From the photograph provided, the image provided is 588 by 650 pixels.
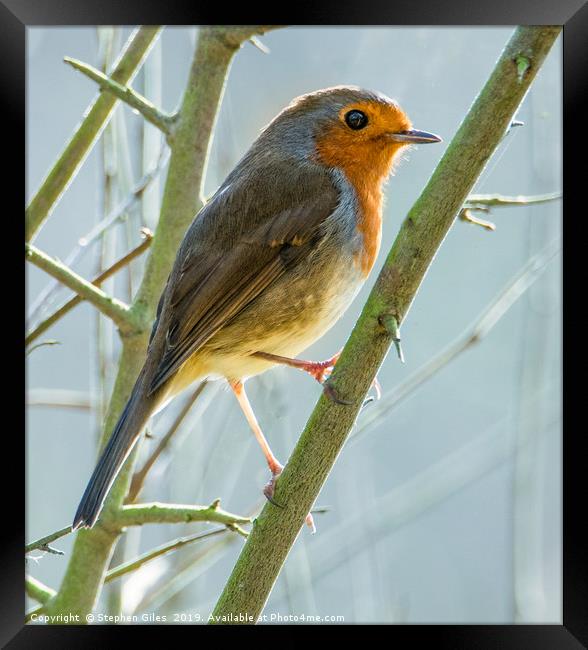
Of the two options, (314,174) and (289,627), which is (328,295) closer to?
(314,174)


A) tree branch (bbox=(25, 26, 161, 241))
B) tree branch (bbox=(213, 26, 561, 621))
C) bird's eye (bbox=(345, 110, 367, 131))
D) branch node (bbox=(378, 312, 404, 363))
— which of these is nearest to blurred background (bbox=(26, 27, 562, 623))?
tree branch (bbox=(25, 26, 161, 241))

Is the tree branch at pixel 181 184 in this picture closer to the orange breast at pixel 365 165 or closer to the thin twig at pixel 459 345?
the orange breast at pixel 365 165

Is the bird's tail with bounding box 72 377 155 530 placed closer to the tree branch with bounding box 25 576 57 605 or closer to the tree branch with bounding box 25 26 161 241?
the tree branch with bounding box 25 576 57 605

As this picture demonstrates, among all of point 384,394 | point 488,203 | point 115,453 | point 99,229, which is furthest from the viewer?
point 384,394

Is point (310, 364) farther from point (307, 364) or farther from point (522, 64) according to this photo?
point (522, 64)

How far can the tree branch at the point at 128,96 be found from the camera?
2.75 m

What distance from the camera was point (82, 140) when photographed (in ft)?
9.49

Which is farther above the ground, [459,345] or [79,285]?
[79,285]

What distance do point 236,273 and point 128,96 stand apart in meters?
0.66

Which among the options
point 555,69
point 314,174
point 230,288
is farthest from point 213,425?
point 555,69

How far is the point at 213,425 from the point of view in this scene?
12.1ft

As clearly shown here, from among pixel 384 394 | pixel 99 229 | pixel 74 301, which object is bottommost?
pixel 384 394

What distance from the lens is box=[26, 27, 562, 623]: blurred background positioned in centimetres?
310

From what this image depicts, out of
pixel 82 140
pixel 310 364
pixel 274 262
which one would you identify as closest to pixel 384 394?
pixel 310 364
